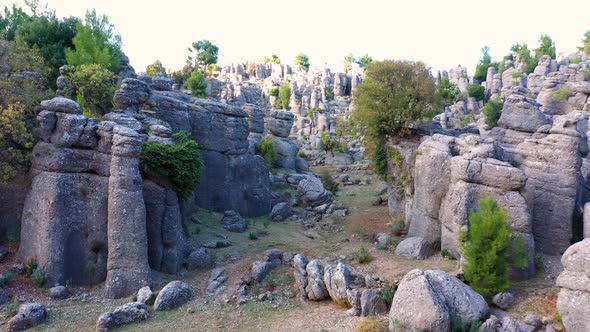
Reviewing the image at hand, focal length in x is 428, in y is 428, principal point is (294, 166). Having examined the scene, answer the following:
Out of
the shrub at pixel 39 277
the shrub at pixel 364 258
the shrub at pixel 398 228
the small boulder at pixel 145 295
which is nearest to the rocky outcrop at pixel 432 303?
the shrub at pixel 364 258

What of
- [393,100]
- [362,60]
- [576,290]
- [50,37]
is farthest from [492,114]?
[362,60]

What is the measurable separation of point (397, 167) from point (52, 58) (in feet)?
71.1

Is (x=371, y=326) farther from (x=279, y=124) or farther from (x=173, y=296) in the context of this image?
(x=279, y=124)

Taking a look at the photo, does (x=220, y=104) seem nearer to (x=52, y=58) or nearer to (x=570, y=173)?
(x=52, y=58)

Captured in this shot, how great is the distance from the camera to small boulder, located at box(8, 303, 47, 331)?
12.6 m

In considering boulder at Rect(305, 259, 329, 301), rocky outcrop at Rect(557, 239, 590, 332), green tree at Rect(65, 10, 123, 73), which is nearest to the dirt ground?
boulder at Rect(305, 259, 329, 301)

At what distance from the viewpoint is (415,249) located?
1794cm

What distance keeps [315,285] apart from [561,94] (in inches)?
1388

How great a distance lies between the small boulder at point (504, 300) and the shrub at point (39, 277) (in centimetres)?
1488

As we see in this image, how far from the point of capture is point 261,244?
2131 cm

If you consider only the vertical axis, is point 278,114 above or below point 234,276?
above

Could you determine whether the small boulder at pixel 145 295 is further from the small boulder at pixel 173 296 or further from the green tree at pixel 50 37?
the green tree at pixel 50 37

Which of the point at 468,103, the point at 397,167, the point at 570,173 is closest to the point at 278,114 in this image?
the point at 397,167

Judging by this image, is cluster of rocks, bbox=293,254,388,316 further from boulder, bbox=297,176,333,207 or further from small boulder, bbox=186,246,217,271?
boulder, bbox=297,176,333,207
